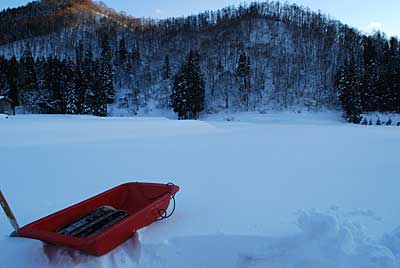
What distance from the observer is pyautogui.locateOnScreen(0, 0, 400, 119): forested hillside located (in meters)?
26.8

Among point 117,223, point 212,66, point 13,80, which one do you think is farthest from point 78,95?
point 117,223

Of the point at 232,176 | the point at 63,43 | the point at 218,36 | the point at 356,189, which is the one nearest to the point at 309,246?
the point at 356,189

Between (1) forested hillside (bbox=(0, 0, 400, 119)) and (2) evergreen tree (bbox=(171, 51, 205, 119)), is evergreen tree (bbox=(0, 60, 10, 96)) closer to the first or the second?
(1) forested hillside (bbox=(0, 0, 400, 119))

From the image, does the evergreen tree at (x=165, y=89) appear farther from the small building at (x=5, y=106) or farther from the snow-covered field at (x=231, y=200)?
the snow-covered field at (x=231, y=200)

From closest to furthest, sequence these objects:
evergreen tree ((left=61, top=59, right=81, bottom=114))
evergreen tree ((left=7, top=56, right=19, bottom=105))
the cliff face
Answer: evergreen tree ((left=61, top=59, right=81, bottom=114)) < evergreen tree ((left=7, top=56, right=19, bottom=105)) < the cliff face

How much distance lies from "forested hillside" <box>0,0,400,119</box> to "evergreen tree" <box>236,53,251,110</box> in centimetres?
12

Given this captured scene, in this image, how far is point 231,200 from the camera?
10.6 ft

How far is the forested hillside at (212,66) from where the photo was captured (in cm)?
2675

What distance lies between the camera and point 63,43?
50.1m

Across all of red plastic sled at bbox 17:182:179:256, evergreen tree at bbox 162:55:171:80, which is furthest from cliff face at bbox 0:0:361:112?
red plastic sled at bbox 17:182:179:256

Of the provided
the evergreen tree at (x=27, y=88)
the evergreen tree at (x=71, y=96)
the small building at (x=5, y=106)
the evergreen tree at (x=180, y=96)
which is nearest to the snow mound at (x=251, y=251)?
the evergreen tree at (x=180, y=96)

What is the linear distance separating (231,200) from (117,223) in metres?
1.45

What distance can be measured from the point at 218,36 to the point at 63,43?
28.1 metres

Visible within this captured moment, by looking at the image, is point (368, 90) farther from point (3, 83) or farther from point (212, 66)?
point (3, 83)
